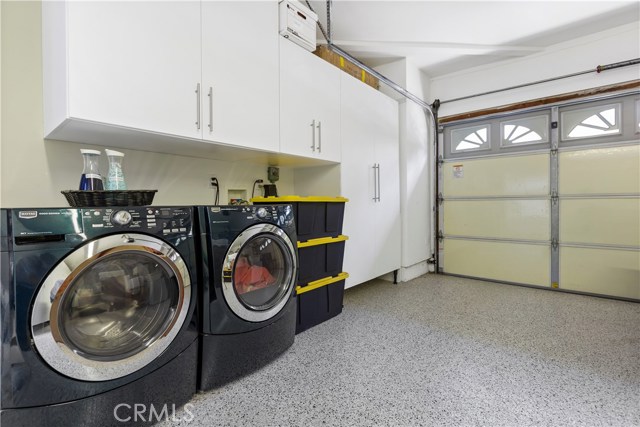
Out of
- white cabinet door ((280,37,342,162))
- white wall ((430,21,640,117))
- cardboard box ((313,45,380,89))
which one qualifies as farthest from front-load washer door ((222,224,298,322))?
white wall ((430,21,640,117))

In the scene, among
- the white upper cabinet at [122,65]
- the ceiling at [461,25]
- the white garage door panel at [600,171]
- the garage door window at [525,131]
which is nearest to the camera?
the white upper cabinet at [122,65]

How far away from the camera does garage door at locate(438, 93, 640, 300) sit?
287 centimetres

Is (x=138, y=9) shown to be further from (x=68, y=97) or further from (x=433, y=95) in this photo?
(x=433, y=95)

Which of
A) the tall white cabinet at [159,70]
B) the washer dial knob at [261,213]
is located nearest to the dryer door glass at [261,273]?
the washer dial knob at [261,213]

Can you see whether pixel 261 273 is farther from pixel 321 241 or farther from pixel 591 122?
pixel 591 122

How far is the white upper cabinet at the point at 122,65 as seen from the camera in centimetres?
119

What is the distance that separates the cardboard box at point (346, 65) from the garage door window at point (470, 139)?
→ 4.54 feet

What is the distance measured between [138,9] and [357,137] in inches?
73.9

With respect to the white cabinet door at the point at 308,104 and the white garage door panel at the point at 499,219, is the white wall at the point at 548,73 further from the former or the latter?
the white cabinet door at the point at 308,104

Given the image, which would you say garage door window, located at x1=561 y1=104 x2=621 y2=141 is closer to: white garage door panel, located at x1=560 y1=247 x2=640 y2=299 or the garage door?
the garage door

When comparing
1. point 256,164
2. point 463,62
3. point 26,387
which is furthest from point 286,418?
point 463,62

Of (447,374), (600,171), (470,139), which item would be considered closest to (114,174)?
(447,374)

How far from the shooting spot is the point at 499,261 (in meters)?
3.55

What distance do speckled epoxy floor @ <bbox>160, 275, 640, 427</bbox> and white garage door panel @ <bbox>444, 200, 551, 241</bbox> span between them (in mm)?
1034
